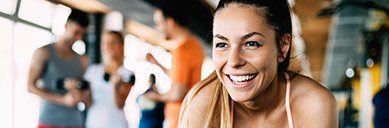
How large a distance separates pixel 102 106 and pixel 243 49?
1.64 meters

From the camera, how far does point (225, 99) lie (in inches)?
41.2

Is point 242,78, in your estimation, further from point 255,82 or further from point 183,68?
point 183,68

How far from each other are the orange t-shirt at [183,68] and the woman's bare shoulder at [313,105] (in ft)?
3.72

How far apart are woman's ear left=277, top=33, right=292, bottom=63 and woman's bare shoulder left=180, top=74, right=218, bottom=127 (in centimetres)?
12

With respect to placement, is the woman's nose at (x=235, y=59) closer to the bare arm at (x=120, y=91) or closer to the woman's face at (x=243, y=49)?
the woman's face at (x=243, y=49)

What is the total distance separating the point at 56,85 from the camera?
2.36 meters

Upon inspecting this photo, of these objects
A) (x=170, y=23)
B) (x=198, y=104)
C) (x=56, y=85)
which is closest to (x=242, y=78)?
(x=198, y=104)

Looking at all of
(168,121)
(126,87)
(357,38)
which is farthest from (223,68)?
(357,38)

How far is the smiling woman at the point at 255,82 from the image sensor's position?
3.12 feet

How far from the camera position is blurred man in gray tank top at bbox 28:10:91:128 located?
7.63ft

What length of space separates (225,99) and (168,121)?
1216 mm

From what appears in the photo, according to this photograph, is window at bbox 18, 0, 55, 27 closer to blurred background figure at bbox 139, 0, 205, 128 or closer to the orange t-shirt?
blurred background figure at bbox 139, 0, 205, 128

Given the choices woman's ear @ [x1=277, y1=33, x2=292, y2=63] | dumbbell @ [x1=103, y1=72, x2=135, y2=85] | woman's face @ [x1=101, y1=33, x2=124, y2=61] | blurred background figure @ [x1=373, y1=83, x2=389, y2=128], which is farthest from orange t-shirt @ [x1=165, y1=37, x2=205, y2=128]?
woman's ear @ [x1=277, y1=33, x2=292, y2=63]

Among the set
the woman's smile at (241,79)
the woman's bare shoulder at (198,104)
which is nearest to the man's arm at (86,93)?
the woman's bare shoulder at (198,104)
